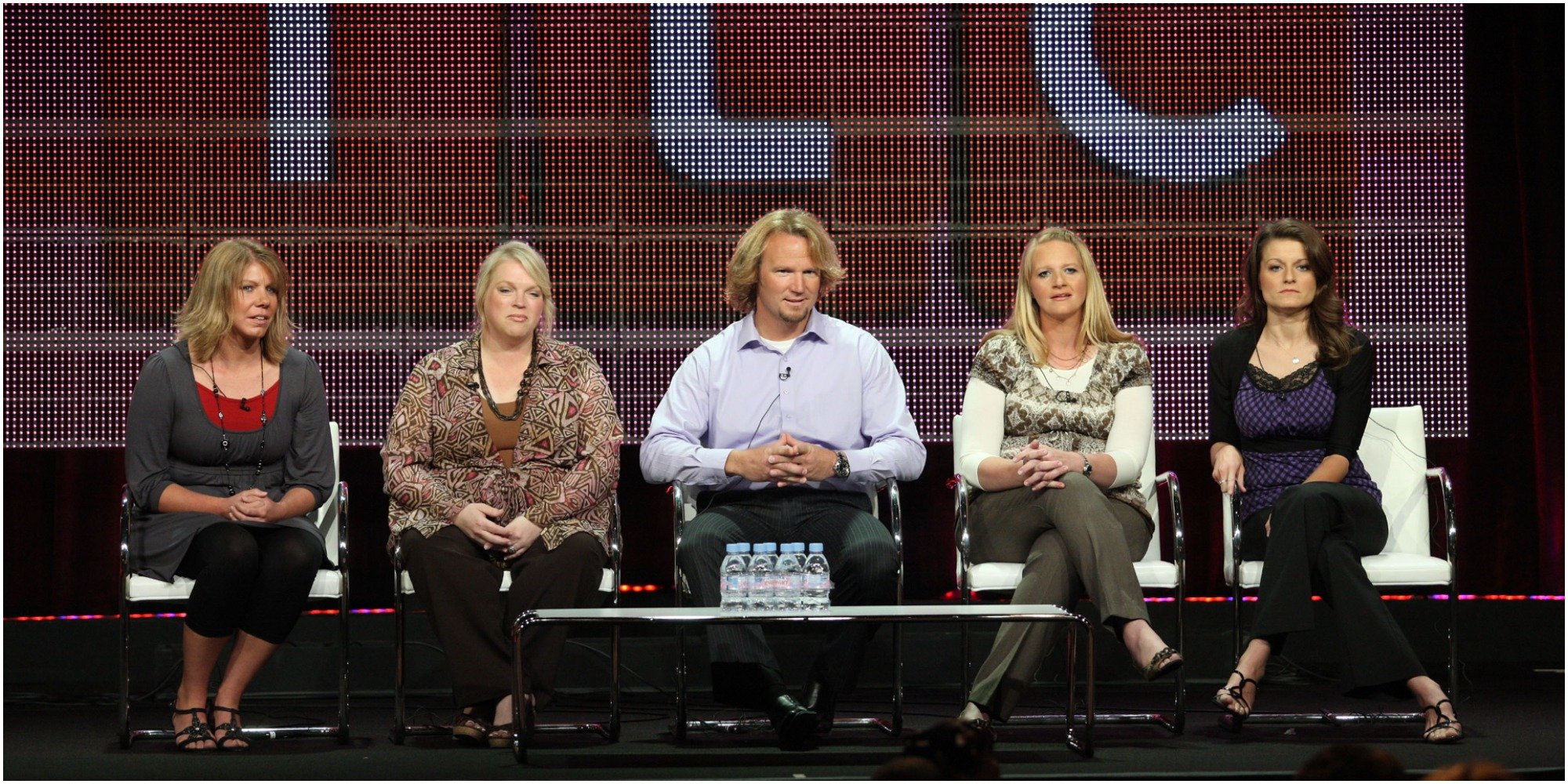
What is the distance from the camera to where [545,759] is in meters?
3.73

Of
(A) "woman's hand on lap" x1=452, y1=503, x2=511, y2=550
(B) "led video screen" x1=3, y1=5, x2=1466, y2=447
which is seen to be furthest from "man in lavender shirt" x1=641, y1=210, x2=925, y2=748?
(B) "led video screen" x1=3, y1=5, x2=1466, y2=447

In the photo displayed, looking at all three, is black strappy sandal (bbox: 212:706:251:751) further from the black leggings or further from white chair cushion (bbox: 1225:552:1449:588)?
white chair cushion (bbox: 1225:552:1449:588)

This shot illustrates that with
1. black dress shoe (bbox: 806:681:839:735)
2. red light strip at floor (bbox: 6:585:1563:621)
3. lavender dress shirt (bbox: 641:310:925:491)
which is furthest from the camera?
red light strip at floor (bbox: 6:585:1563:621)

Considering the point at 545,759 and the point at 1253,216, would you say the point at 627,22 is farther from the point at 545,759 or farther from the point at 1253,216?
the point at 545,759

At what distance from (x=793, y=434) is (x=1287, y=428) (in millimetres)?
1373

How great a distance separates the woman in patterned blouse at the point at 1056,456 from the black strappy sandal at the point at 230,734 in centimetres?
178

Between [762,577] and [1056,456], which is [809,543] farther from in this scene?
[1056,456]

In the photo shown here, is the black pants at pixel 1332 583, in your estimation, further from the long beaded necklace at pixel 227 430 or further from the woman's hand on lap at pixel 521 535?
the long beaded necklace at pixel 227 430

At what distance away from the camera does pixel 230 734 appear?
154 inches

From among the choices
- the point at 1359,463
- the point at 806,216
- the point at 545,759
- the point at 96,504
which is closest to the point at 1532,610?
the point at 1359,463

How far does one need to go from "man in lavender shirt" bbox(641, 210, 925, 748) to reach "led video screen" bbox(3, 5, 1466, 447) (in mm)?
819

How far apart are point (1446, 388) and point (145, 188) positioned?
4368 millimetres

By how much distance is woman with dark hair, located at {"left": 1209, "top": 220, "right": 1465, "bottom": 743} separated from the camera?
3982mm

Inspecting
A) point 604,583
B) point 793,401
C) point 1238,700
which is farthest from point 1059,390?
point 604,583
